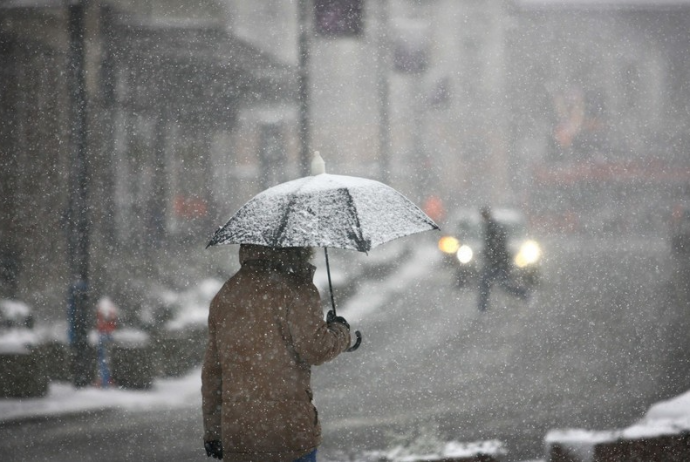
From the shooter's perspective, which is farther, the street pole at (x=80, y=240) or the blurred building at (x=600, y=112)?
the blurred building at (x=600, y=112)

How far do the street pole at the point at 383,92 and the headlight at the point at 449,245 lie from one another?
254 cm

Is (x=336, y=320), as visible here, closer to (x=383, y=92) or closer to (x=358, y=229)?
(x=358, y=229)

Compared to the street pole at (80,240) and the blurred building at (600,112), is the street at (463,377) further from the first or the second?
the blurred building at (600,112)

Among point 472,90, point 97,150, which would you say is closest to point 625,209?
point 472,90

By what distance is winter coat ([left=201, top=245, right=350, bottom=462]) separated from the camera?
8.37ft

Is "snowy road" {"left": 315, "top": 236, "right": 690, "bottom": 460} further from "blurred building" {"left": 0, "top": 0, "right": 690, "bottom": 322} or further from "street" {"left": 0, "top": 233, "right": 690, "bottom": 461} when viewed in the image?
"blurred building" {"left": 0, "top": 0, "right": 690, "bottom": 322}

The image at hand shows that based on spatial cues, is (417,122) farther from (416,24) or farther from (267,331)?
(267,331)

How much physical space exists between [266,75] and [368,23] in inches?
307

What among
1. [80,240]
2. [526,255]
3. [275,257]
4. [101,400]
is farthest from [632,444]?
[526,255]

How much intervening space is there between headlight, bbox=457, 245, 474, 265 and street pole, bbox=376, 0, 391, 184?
4.71 meters

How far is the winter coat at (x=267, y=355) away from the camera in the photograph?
100 inches

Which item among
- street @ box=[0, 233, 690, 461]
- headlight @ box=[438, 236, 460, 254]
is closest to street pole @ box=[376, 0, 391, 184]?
headlight @ box=[438, 236, 460, 254]

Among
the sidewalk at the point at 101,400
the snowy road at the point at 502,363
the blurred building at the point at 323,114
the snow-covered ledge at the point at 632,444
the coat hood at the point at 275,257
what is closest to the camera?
the coat hood at the point at 275,257

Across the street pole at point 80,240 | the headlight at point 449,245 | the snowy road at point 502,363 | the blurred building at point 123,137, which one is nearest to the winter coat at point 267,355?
the snowy road at point 502,363
